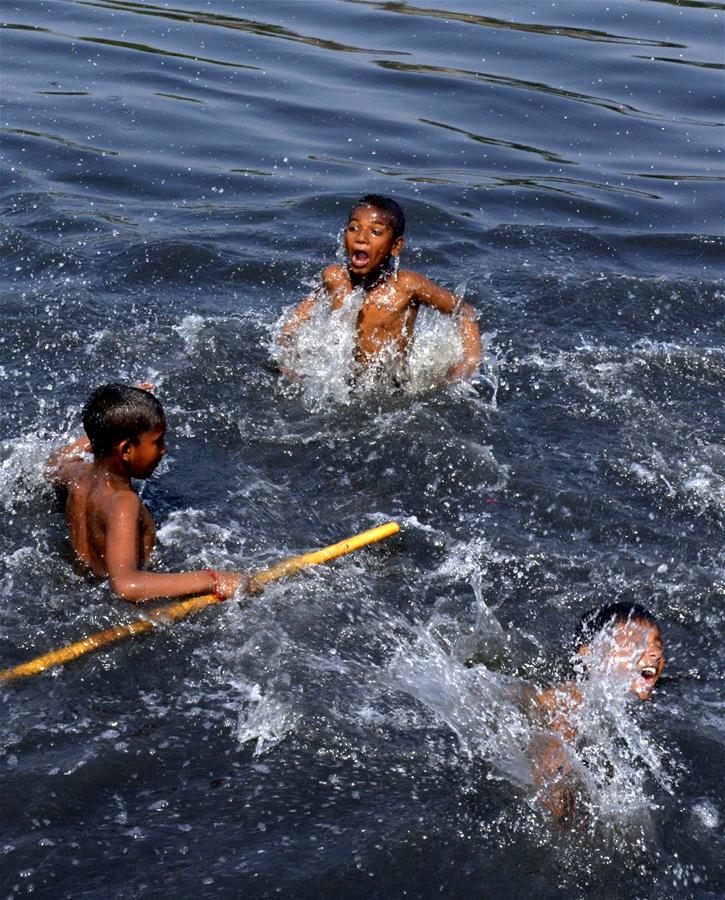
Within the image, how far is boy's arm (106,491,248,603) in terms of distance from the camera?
535 cm

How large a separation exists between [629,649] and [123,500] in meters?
1.99

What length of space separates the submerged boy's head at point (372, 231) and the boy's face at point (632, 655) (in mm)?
3135

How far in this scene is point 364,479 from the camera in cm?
671

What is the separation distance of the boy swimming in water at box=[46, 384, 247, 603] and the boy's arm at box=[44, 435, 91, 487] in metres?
0.27

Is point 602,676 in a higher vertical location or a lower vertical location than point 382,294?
lower

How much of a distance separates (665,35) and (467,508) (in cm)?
1000

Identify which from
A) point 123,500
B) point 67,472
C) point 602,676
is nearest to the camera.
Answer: point 602,676

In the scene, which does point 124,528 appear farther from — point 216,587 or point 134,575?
point 216,587

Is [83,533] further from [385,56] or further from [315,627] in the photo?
[385,56]

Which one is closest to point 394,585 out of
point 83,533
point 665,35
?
point 83,533

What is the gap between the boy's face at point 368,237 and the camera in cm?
755

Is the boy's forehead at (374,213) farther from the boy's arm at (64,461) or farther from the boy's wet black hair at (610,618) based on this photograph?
the boy's wet black hair at (610,618)

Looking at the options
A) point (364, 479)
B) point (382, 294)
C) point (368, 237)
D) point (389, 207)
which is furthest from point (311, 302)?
point (364, 479)

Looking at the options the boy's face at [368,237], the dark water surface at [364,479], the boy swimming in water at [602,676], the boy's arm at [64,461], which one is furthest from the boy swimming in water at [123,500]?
the boy's face at [368,237]
